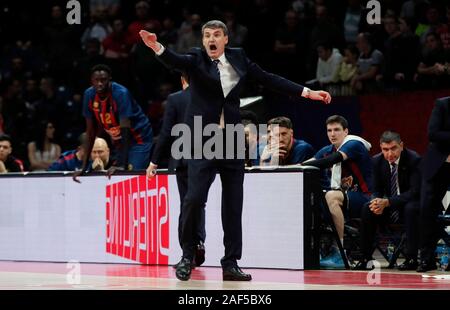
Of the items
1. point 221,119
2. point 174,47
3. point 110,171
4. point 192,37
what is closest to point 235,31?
point 192,37

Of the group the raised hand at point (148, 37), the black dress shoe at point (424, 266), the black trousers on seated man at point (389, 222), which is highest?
the raised hand at point (148, 37)

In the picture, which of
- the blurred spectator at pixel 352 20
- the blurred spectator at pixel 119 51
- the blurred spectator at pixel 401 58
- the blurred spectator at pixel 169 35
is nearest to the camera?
the blurred spectator at pixel 401 58

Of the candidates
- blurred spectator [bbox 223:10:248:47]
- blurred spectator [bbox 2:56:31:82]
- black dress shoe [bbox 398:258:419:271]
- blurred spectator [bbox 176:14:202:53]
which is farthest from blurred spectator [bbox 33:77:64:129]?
black dress shoe [bbox 398:258:419:271]

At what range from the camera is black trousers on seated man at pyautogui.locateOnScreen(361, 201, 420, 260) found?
9.62 metres

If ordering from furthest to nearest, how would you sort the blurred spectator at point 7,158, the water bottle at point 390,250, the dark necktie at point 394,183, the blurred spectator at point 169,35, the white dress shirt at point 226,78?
the blurred spectator at point 169,35, the blurred spectator at point 7,158, the water bottle at point 390,250, the dark necktie at point 394,183, the white dress shirt at point 226,78

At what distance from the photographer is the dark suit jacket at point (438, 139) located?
9312mm

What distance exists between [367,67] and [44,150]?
5.32 meters

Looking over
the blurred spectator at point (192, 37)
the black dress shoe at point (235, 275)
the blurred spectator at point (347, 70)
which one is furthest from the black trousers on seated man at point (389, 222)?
the blurred spectator at point (192, 37)

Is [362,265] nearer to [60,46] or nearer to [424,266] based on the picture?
[424,266]

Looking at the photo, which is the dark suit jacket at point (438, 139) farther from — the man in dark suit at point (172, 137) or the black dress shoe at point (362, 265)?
the man in dark suit at point (172, 137)

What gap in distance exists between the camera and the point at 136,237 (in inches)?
417

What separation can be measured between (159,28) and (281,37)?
7.95ft

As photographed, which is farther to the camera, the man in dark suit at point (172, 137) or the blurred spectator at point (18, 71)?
the blurred spectator at point (18, 71)
